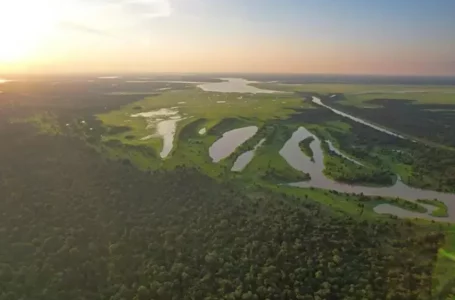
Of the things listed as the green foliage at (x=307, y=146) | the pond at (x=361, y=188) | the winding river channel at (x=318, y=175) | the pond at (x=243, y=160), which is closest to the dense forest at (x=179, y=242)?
the winding river channel at (x=318, y=175)

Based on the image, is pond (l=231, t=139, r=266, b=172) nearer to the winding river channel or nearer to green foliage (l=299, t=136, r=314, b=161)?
the winding river channel

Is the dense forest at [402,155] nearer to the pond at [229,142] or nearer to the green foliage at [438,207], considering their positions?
the green foliage at [438,207]

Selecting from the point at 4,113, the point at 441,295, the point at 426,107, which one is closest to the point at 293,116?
the point at 426,107

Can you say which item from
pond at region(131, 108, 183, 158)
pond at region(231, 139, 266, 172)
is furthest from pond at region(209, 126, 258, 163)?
pond at region(131, 108, 183, 158)

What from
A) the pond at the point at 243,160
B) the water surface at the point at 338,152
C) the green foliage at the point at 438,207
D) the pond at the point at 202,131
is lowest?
the green foliage at the point at 438,207

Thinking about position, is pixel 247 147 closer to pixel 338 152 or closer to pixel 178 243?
pixel 338 152

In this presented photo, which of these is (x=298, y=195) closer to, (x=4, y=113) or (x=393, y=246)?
(x=393, y=246)
